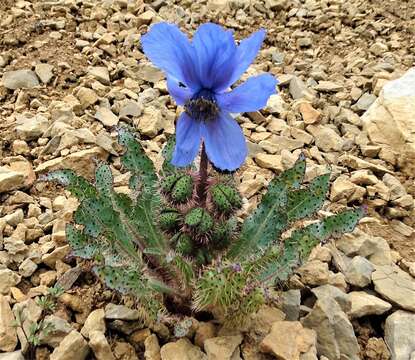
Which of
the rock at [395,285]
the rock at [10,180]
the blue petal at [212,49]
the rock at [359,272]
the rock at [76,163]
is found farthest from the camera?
the rock at [76,163]

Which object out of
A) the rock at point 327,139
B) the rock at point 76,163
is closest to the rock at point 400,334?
the rock at point 327,139

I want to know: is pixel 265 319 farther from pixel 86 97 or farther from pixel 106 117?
pixel 86 97

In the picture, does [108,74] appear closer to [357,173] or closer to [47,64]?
[47,64]

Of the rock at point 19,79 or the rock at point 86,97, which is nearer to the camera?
the rock at point 86,97

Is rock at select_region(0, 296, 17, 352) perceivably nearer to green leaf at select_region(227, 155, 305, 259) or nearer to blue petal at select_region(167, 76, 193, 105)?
green leaf at select_region(227, 155, 305, 259)

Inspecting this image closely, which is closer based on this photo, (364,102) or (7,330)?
(7,330)

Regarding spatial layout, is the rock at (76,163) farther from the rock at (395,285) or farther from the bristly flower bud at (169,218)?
the rock at (395,285)

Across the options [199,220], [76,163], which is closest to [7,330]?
[199,220]

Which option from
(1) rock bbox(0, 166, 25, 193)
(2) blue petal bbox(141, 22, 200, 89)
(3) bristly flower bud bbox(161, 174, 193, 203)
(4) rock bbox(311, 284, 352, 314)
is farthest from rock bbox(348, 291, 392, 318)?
(1) rock bbox(0, 166, 25, 193)
